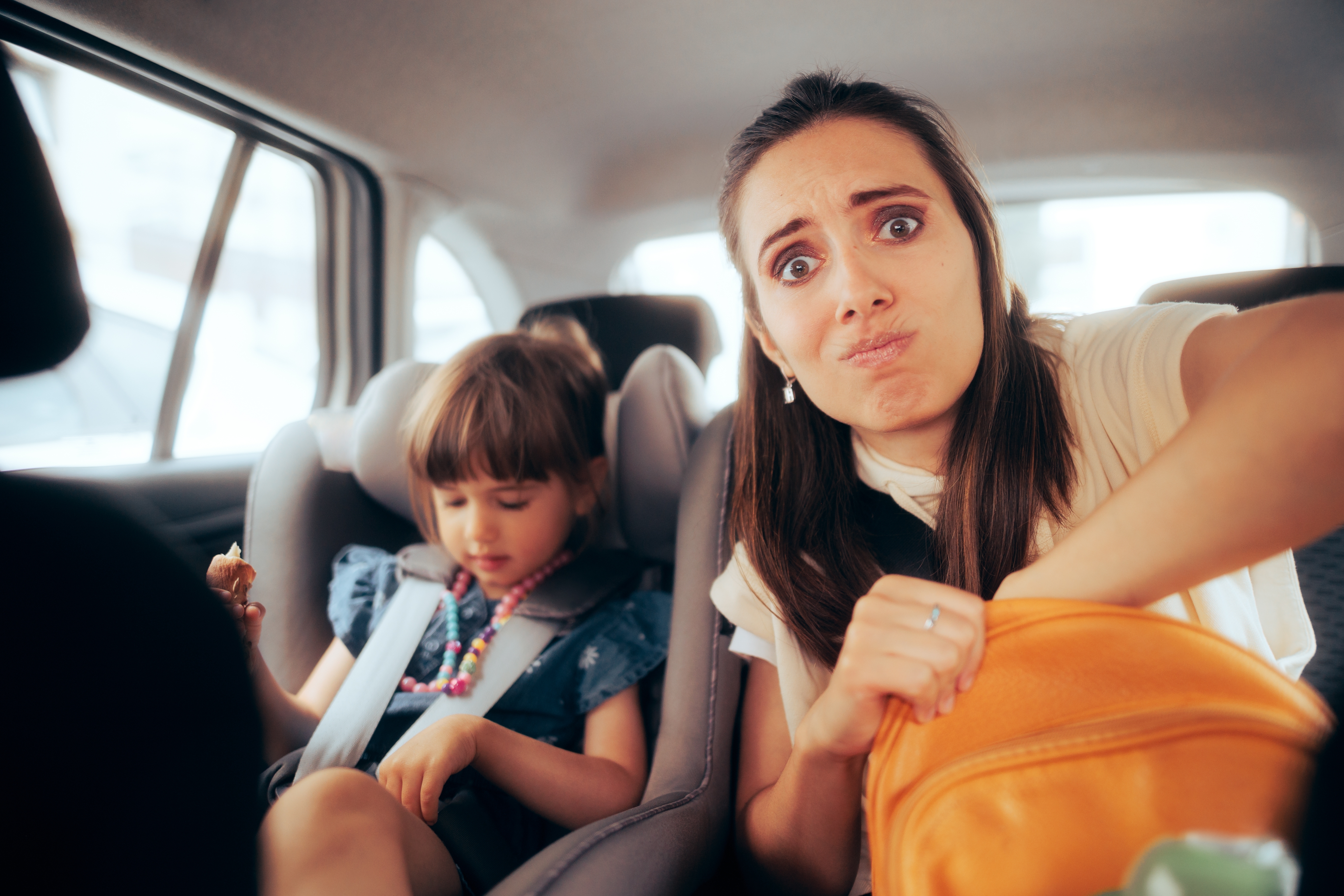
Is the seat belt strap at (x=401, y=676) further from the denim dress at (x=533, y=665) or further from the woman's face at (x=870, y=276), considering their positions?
the woman's face at (x=870, y=276)

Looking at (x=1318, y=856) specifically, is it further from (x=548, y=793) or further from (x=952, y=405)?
(x=548, y=793)

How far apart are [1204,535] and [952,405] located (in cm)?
31

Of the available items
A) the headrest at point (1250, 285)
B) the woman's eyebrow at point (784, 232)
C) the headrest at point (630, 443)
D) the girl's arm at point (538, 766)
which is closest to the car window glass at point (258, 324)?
the headrest at point (630, 443)

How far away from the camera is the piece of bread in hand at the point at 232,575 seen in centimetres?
66

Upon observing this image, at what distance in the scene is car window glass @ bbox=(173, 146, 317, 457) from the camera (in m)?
1.08

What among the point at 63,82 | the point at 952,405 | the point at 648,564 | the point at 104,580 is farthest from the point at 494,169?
the point at 104,580

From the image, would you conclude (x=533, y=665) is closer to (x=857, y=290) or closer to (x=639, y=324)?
(x=857, y=290)

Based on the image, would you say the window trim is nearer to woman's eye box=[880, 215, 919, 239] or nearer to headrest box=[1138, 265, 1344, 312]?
woman's eye box=[880, 215, 919, 239]

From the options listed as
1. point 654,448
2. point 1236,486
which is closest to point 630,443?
point 654,448

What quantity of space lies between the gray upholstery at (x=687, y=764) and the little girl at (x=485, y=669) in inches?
3.4

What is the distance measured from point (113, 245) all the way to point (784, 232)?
866 mm

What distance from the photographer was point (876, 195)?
2.22ft

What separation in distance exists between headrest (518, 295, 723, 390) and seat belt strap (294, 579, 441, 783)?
94 centimetres

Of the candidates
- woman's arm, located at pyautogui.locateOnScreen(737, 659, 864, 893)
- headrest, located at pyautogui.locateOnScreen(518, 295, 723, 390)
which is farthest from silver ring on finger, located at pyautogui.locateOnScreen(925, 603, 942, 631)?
headrest, located at pyautogui.locateOnScreen(518, 295, 723, 390)
